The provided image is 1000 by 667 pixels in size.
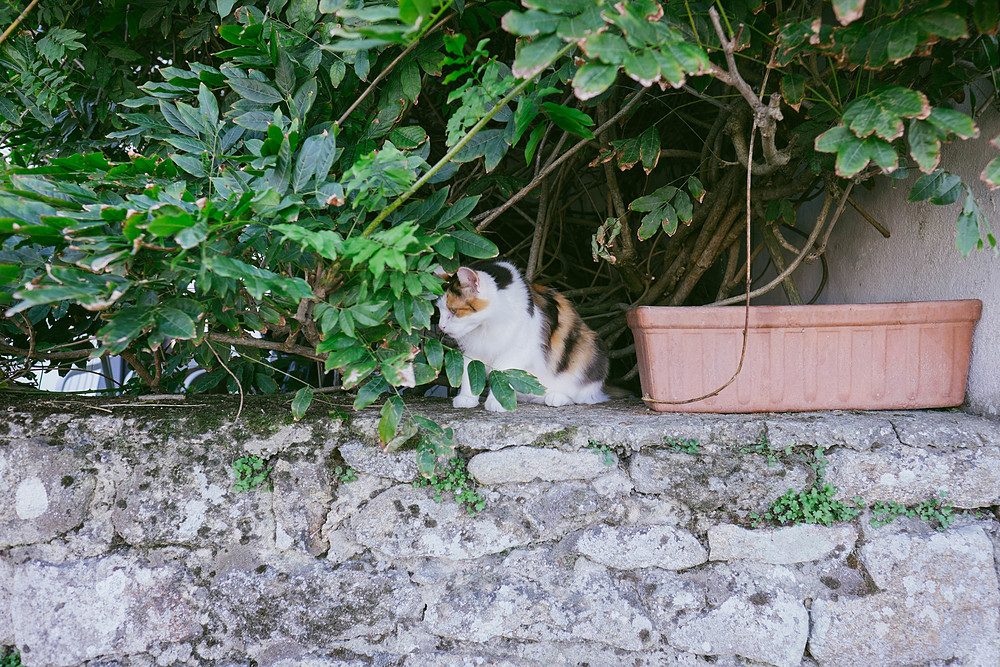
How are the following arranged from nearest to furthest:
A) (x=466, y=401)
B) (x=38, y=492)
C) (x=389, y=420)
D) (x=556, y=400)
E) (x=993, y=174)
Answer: (x=993, y=174) → (x=389, y=420) → (x=38, y=492) → (x=466, y=401) → (x=556, y=400)

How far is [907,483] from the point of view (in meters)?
1.65

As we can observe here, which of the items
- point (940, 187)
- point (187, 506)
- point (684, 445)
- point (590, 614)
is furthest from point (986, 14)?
point (187, 506)

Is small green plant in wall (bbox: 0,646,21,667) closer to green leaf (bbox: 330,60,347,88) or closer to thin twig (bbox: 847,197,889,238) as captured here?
green leaf (bbox: 330,60,347,88)

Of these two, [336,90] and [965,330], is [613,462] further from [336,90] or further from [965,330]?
[336,90]

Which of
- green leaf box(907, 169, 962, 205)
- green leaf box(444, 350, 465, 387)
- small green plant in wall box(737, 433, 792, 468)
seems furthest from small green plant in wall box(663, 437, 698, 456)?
green leaf box(907, 169, 962, 205)

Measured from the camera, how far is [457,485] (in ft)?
5.60

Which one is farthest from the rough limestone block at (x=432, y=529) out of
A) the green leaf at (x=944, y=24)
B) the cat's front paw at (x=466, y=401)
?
the green leaf at (x=944, y=24)

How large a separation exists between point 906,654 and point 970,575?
0.25 m

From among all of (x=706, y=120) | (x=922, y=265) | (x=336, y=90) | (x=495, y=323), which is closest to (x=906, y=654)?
(x=922, y=265)

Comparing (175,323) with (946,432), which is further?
(946,432)

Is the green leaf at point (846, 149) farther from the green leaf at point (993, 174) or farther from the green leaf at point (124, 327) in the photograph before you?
the green leaf at point (124, 327)

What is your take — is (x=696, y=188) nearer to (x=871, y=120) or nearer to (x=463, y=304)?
(x=871, y=120)

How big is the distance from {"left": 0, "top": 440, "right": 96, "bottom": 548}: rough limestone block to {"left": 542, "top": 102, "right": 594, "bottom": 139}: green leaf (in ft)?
4.89

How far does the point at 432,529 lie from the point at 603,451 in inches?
19.2
